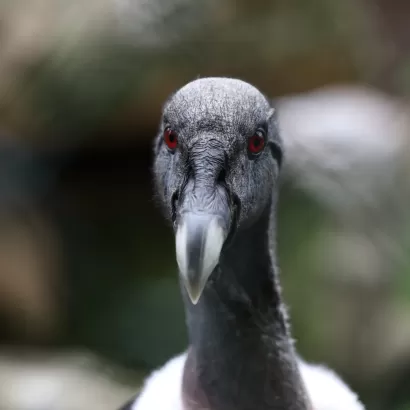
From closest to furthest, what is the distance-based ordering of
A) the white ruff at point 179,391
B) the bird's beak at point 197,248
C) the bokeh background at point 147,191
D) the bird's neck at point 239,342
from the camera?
the bird's beak at point 197,248, the bird's neck at point 239,342, the white ruff at point 179,391, the bokeh background at point 147,191

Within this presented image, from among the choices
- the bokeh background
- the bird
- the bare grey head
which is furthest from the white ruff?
the bokeh background

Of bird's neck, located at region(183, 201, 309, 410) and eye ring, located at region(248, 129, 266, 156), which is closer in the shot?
eye ring, located at region(248, 129, 266, 156)

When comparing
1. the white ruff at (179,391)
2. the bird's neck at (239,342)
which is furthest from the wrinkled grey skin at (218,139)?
the white ruff at (179,391)

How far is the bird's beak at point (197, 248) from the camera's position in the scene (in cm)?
96

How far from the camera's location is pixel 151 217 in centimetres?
357

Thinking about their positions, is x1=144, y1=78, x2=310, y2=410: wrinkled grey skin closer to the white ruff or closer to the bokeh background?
the white ruff

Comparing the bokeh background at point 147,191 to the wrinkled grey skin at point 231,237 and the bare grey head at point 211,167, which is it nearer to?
the wrinkled grey skin at point 231,237

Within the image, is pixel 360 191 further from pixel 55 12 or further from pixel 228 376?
pixel 228 376

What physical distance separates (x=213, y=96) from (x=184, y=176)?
0.49 ft

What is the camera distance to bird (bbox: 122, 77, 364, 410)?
3.31 feet

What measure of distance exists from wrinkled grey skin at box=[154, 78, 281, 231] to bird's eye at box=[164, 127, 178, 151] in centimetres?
1

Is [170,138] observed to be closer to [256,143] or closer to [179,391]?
[256,143]

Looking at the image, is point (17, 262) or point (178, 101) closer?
point (178, 101)

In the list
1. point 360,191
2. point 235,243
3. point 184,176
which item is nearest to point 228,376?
Answer: point 235,243
